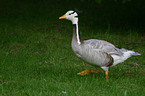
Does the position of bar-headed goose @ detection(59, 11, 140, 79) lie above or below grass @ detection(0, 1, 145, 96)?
above

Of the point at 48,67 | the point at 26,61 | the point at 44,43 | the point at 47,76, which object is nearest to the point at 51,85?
the point at 47,76

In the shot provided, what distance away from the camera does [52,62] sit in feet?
25.9

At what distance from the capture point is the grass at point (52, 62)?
19.3 feet

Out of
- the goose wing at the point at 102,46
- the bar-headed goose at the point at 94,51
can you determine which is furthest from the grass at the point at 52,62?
the goose wing at the point at 102,46

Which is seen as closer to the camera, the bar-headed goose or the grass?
the grass

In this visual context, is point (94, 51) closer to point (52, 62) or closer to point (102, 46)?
point (102, 46)

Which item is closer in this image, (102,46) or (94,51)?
(94,51)

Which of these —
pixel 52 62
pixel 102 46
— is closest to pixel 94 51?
pixel 102 46

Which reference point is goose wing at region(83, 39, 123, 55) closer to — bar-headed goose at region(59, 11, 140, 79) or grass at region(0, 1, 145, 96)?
bar-headed goose at region(59, 11, 140, 79)

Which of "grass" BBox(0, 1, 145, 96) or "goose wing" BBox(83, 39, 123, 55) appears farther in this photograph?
"goose wing" BBox(83, 39, 123, 55)

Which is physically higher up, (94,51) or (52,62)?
(94,51)

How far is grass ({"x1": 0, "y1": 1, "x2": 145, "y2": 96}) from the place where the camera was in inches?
232

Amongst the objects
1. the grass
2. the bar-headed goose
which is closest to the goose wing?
the bar-headed goose

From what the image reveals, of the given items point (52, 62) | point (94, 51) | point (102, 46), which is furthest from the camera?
point (52, 62)
